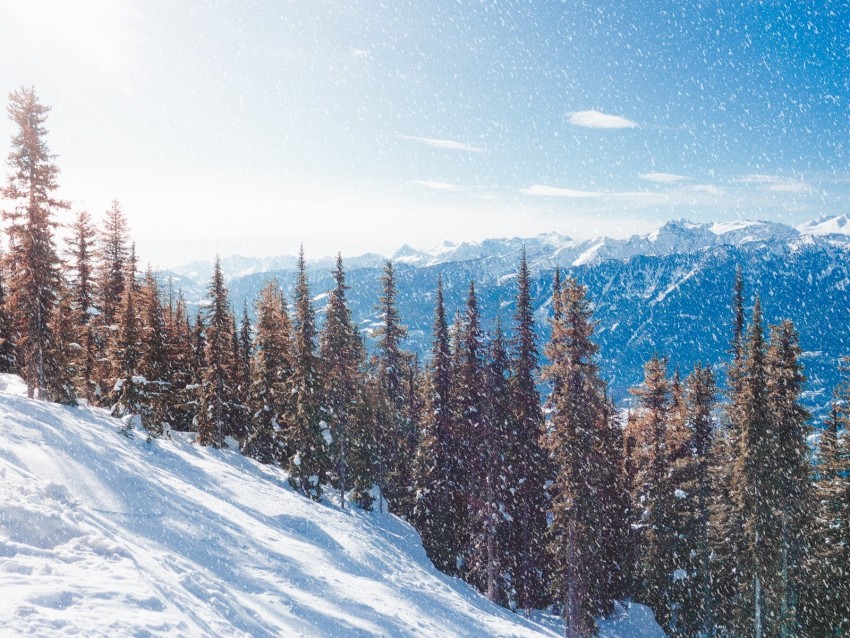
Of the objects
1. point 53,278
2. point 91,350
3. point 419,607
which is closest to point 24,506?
point 419,607

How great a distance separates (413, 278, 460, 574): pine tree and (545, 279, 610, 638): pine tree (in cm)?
769

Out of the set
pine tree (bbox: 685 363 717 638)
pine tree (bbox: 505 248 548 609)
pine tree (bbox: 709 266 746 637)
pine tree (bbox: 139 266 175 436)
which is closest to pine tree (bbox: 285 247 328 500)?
pine tree (bbox: 139 266 175 436)

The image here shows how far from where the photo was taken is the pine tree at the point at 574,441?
2408 centimetres

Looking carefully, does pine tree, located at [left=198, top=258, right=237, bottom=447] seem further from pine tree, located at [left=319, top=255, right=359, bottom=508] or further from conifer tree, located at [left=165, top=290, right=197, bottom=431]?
pine tree, located at [left=319, top=255, right=359, bottom=508]

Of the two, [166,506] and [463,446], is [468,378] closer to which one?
[463,446]

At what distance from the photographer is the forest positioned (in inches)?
1024

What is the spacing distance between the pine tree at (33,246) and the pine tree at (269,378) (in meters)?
12.3

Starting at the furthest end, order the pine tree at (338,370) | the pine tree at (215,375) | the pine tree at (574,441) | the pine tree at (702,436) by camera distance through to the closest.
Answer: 1. the pine tree at (215,375)
2. the pine tree at (338,370)
3. the pine tree at (702,436)
4. the pine tree at (574,441)

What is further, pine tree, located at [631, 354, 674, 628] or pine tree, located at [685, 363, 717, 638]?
pine tree, located at [631, 354, 674, 628]

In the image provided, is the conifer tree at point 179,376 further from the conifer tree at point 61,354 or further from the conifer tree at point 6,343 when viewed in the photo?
the conifer tree at point 6,343

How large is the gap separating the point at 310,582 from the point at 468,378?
54.1ft

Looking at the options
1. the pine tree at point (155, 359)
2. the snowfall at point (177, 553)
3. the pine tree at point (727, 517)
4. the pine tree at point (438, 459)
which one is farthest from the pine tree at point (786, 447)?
the pine tree at point (155, 359)

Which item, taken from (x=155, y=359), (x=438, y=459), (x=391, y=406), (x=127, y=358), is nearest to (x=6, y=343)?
(x=155, y=359)

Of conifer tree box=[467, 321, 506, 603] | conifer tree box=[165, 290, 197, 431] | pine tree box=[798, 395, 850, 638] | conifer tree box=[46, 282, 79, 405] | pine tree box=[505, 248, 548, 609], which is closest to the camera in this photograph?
pine tree box=[798, 395, 850, 638]
